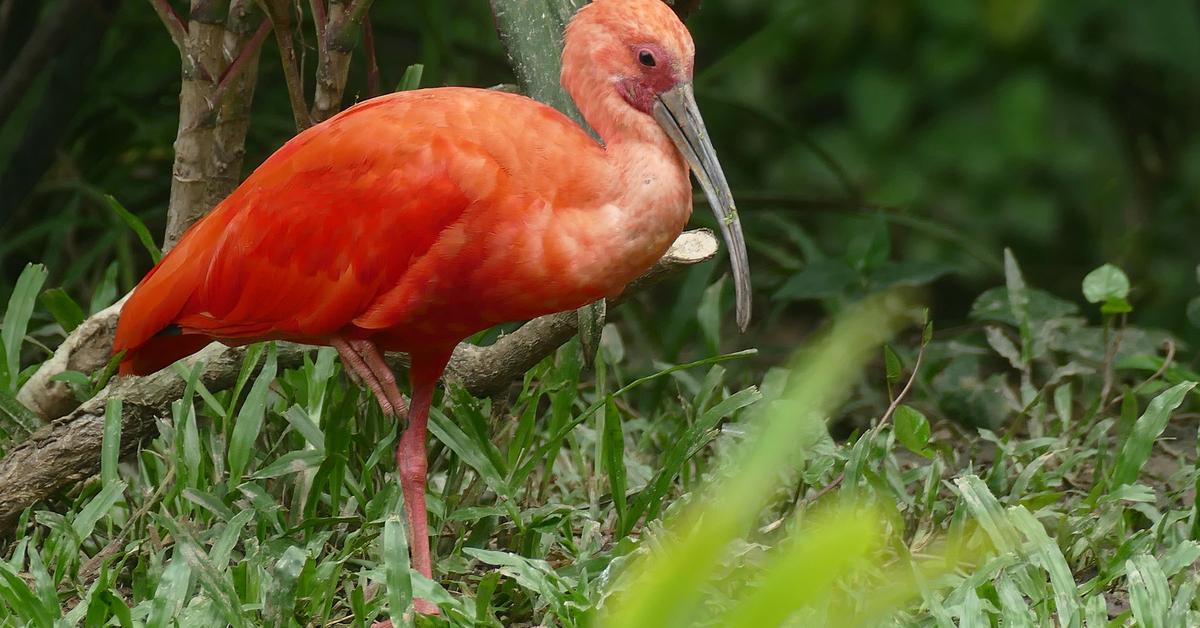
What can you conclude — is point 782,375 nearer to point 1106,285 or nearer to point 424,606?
point 1106,285

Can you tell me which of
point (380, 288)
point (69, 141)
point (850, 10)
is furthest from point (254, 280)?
point (850, 10)

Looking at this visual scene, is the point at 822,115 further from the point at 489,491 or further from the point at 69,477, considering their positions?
the point at 69,477

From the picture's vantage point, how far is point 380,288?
8.91 feet

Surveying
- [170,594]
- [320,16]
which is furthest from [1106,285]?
[170,594]

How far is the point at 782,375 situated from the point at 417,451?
45.2 inches

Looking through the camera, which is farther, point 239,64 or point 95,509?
point 239,64

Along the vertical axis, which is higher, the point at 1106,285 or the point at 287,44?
the point at 287,44

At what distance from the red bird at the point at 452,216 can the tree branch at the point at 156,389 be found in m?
0.33

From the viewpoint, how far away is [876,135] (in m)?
5.20

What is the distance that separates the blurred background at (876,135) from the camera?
16.1 feet

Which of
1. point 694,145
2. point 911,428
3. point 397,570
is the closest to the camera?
point 397,570

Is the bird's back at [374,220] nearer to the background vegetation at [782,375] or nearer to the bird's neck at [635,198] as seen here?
the bird's neck at [635,198]

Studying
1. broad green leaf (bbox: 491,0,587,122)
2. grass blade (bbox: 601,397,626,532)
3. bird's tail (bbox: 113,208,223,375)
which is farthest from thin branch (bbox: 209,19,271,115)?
grass blade (bbox: 601,397,626,532)

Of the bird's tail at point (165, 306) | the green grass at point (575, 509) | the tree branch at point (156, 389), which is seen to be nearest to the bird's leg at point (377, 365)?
the green grass at point (575, 509)
